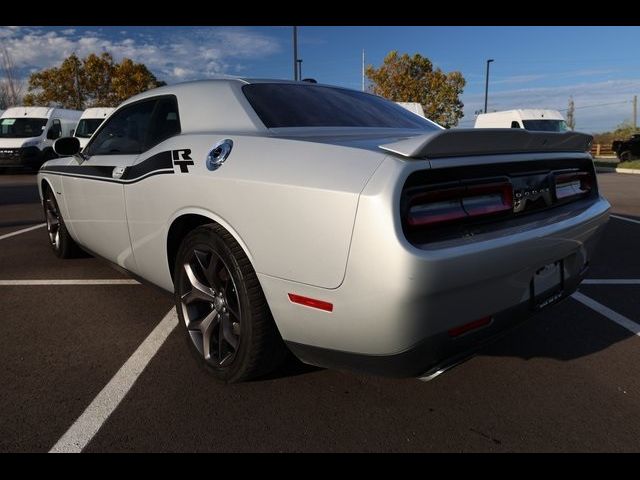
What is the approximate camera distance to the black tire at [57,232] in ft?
14.9

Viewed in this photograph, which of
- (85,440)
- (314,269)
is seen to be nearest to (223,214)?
(314,269)

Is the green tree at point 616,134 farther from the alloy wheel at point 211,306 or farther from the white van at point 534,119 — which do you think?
the alloy wheel at point 211,306

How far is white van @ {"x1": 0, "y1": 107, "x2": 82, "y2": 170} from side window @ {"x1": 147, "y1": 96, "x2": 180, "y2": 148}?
52.2ft

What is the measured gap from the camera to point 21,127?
17.5 meters

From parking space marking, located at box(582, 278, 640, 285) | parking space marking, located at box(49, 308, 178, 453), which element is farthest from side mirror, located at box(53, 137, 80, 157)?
parking space marking, located at box(582, 278, 640, 285)

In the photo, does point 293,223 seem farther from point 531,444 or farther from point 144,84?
point 144,84

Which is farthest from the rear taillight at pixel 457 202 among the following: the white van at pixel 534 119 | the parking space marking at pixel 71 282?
A: the white van at pixel 534 119

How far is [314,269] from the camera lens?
71.8 inches

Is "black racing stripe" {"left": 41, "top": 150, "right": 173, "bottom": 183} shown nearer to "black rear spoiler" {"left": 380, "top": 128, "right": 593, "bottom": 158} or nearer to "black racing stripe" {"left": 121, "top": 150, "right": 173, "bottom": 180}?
"black racing stripe" {"left": 121, "top": 150, "right": 173, "bottom": 180}

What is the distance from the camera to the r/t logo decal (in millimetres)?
2451

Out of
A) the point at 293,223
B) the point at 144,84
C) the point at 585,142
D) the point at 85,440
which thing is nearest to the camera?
the point at 293,223

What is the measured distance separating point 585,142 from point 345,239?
5.48 feet

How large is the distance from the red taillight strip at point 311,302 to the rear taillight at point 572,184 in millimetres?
1383
